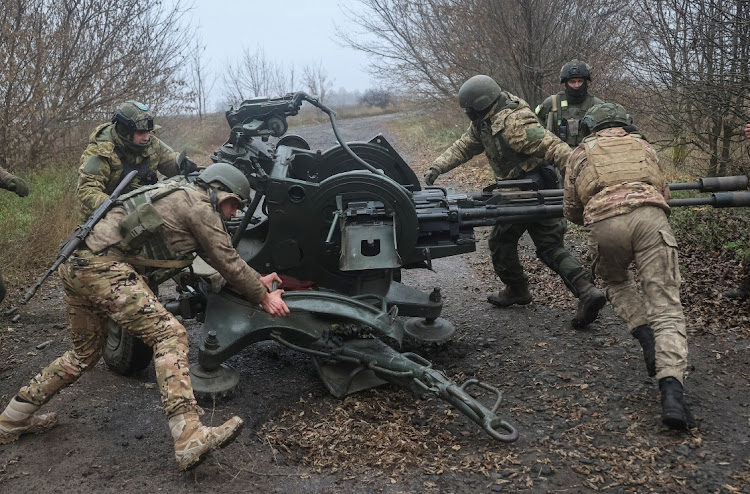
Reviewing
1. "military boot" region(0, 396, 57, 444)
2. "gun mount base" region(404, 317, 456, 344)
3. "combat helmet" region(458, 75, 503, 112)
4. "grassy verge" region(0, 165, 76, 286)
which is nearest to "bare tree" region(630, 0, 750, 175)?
"combat helmet" region(458, 75, 503, 112)

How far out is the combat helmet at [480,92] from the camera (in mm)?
5832

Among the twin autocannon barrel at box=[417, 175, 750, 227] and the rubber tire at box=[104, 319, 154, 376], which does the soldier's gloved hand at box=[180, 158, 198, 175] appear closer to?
the rubber tire at box=[104, 319, 154, 376]

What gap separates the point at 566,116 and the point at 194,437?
19.1 ft

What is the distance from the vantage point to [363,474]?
3.76 m

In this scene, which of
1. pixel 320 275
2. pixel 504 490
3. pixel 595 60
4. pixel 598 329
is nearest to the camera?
pixel 504 490

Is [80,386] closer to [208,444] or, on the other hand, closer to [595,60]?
[208,444]

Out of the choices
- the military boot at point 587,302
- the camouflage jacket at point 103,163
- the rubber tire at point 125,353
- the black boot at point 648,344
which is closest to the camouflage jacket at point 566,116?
the military boot at point 587,302

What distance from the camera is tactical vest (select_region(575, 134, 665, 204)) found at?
Result: 14.6 feet

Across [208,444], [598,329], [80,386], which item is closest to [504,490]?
[208,444]

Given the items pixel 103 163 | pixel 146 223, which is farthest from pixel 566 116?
pixel 146 223

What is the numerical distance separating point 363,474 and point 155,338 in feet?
4.68

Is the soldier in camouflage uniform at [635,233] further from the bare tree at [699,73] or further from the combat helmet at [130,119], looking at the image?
the combat helmet at [130,119]

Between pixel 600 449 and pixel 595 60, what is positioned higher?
pixel 595 60

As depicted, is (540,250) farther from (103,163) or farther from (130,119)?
(103,163)
